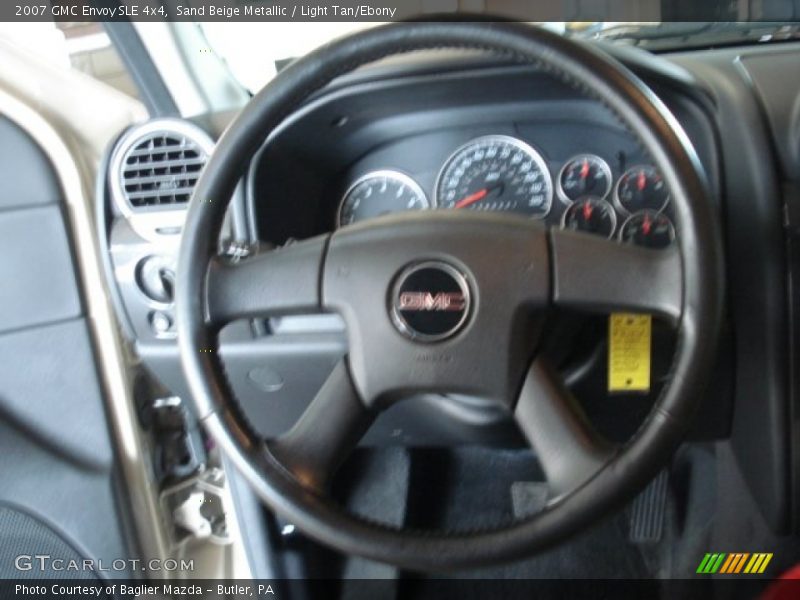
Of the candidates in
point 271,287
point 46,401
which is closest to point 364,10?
point 271,287

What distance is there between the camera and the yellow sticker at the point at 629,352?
0.84 meters

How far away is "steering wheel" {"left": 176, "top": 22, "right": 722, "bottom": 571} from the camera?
0.67 meters

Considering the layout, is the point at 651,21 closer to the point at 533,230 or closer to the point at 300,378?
the point at 533,230

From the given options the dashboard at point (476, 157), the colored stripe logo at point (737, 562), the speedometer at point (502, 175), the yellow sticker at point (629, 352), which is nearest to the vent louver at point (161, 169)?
the dashboard at point (476, 157)

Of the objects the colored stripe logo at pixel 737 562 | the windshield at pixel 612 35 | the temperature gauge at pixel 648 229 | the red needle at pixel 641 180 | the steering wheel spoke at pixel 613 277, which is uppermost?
the windshield at pixel 612 35

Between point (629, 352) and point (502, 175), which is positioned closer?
point (629, 352)

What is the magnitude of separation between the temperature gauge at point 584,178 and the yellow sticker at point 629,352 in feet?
0.61

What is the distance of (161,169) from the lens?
102 cm

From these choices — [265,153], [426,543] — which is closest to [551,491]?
[426,543]

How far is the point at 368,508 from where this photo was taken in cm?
138

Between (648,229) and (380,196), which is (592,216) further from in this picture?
(380,196)

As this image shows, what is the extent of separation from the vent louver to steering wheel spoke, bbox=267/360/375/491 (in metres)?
0.41

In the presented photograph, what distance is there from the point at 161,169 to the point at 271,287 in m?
0.37

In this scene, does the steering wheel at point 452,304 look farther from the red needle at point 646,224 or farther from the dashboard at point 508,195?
the red needle at point 646,224
